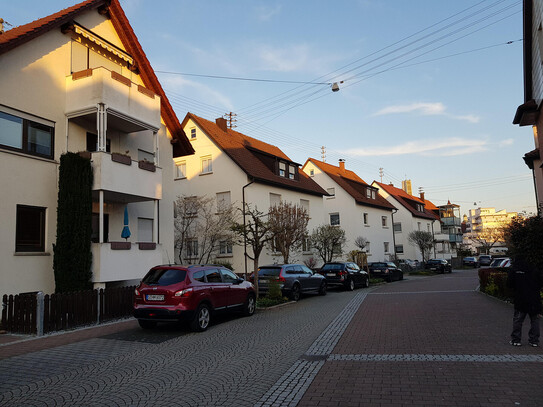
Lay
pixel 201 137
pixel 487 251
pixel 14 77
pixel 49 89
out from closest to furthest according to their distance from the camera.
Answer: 1. pixel 14 77
2. pixel 49 89
3. pixel 201 137
4. pixel 487 251

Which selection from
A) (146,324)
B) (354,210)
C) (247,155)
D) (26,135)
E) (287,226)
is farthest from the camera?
(354,210)

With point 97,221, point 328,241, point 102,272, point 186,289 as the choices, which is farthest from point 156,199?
point 328,241

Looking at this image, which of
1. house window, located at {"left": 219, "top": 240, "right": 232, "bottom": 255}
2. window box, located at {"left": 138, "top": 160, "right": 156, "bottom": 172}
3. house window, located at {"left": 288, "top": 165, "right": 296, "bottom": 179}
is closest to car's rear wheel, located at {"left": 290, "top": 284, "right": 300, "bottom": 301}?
window box, located at {"left": 138, "top": 160, "right": 156, "bottom": 172}

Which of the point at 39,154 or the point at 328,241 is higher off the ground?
the point at 39,154

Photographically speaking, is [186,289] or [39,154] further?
[39,154]

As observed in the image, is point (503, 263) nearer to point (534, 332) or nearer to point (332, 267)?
point (332, 267)

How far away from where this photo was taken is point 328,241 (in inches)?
1115

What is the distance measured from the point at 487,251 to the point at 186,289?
3498 inches

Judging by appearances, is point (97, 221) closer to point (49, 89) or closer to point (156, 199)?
point (156, 199)

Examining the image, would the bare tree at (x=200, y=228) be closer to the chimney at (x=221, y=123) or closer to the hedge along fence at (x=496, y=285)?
the chimney at (x=221, y=123)

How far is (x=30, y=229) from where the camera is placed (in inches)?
515

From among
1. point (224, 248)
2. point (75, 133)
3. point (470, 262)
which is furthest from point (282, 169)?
point (470, 262)

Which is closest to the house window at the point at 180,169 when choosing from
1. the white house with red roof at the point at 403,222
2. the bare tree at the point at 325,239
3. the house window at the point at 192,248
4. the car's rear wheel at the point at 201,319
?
the house window at the point at 192,248

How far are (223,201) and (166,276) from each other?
1557 centimetres
